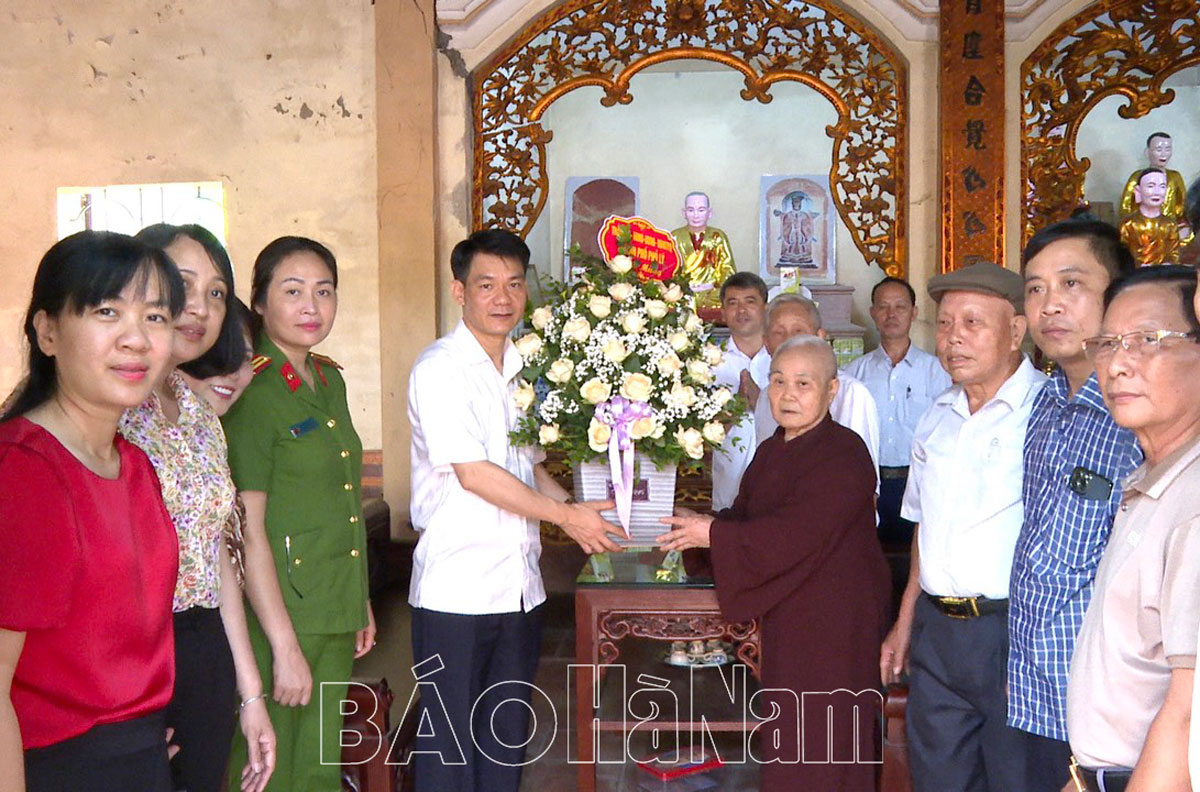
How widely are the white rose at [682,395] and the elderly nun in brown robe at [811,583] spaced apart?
22 cm

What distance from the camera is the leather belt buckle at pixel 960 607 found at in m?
2.38

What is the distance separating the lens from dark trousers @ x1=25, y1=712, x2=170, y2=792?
5.04 ft

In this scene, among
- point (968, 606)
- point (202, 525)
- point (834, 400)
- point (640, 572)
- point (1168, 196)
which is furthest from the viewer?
point (1168, 196)

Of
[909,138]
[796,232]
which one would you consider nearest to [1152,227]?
[909,138]

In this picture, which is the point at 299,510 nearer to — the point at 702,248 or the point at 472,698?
the point at 472,698

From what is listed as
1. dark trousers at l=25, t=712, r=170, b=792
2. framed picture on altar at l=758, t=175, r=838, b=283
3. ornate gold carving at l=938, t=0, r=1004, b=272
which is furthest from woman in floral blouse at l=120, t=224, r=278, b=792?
framed picture on altar at l=758, t=175, r=838, b=283

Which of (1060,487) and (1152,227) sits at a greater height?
(1152,227)

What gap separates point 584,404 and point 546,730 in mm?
1516

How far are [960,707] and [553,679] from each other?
205 centimetres

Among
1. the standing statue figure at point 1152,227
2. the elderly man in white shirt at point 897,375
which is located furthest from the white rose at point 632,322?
the standing statue figure at point 1152,227

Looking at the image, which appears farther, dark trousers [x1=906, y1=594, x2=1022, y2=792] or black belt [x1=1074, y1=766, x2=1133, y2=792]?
dark trousers [x1=906, y1=594, x2=1022, y2=792]

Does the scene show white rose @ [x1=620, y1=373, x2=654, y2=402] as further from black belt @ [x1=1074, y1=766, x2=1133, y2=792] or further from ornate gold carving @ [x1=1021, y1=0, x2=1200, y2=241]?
ornate gold carving @ [x1=1021, y1=0, x2=1200, y2=241]

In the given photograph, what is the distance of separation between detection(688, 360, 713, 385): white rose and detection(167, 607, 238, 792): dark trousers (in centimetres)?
127

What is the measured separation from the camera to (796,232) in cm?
803
